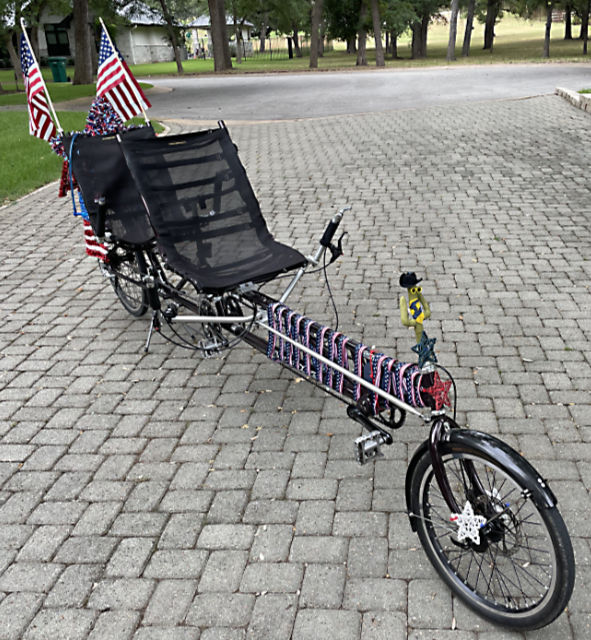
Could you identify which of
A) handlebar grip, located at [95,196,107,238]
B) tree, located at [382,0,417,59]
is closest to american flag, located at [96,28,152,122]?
handlebar grip, located at [95,196,107,238]

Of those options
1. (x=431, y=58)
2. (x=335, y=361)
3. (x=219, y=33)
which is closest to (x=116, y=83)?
(x=335, y=361)

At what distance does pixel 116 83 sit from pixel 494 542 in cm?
549

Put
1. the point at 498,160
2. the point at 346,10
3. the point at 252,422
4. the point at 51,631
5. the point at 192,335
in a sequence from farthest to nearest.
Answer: the point at 346,10 < the point at 498,160 < the point at 192,335 < the point at 252,422 < the point at 51,631

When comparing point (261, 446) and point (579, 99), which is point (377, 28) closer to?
point (579, 99)

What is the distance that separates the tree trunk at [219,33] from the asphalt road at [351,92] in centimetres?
507

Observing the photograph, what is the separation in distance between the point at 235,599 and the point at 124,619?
49 centimetres

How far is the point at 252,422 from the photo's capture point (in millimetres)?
4430

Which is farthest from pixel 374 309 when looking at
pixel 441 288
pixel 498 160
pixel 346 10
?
pixel 346 10

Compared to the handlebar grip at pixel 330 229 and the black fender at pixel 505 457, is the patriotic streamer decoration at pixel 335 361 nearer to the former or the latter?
the black fender at pixel 505 457

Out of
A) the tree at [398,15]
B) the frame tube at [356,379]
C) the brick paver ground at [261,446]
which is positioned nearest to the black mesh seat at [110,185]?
the brick paver ground at [261,446]

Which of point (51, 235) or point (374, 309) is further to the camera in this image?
point (51, 235)

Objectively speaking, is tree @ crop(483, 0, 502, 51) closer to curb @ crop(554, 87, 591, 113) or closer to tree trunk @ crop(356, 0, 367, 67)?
tree trunk @ crop(356, 0, 367, 67)

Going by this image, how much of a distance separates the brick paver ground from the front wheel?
0.42 feet

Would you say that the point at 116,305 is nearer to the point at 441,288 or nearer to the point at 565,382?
the point at 441,288
